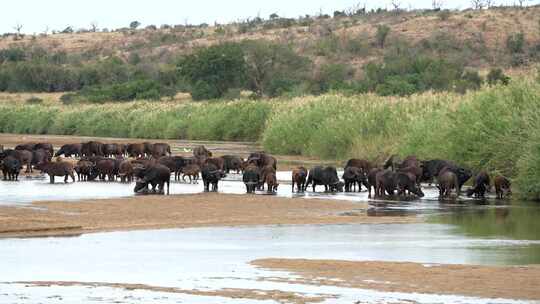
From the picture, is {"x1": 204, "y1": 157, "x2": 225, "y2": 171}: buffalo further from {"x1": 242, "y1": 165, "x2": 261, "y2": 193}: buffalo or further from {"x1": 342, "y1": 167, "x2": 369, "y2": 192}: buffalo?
{"x1": 342, "y1": 167, "x2": 369, "y2": 192}: buffalo

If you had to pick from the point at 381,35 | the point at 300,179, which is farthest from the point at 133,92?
the point at 300,179

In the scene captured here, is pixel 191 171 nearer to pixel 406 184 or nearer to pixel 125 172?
pixel 125 172

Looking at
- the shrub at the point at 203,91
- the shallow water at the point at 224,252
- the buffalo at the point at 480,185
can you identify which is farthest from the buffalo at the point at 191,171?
the shrub at the point at 203,91

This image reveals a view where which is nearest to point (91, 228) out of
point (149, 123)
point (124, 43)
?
point (149, 123)


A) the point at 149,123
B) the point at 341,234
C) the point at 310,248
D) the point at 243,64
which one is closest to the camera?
the point at 310,248

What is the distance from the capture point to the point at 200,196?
28.4 m

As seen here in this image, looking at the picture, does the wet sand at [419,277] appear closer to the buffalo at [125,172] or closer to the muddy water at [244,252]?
the muddy water at [244,252]

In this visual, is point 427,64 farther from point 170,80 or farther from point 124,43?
point 124,43

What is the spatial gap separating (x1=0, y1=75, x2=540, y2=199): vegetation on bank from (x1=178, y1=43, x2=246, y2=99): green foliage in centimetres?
913

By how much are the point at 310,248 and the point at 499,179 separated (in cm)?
1151

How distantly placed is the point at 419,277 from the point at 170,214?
9567 millimetres

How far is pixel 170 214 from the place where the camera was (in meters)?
24.2

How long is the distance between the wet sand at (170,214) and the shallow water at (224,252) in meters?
0.86

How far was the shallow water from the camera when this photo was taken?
15492 mm
